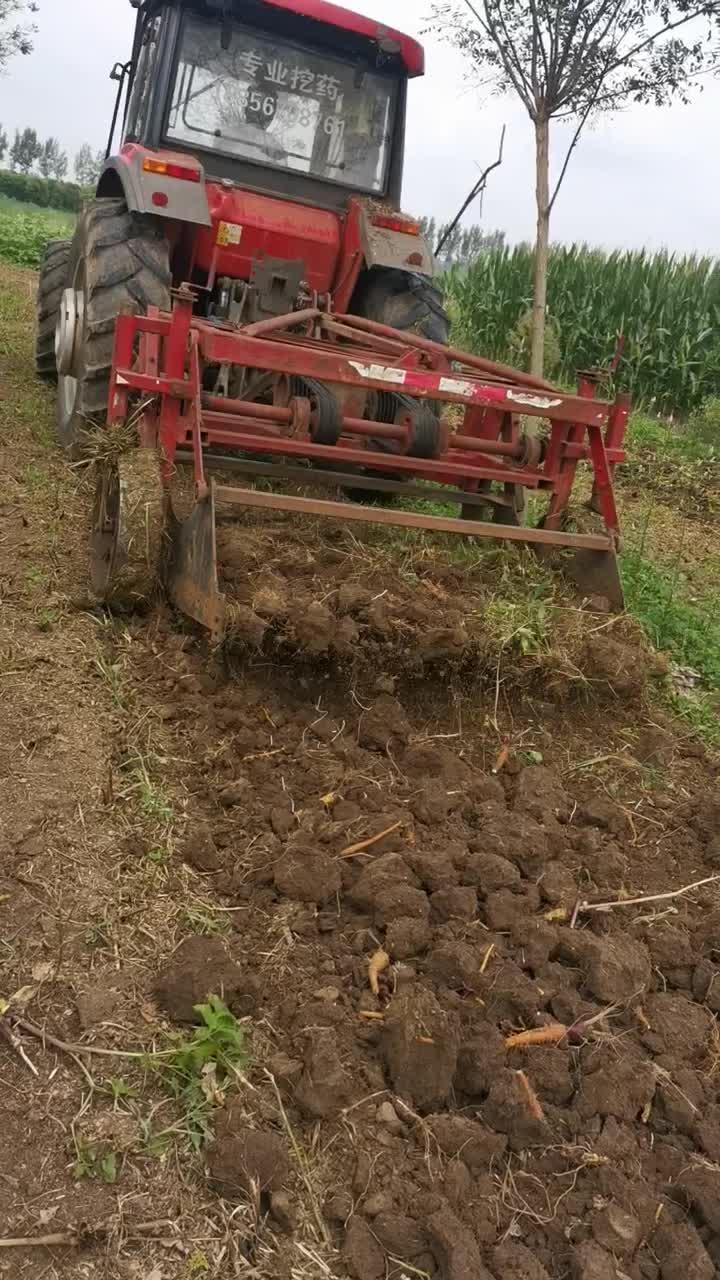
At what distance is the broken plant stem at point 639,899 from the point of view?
8.68ft

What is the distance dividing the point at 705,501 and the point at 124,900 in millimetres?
6692

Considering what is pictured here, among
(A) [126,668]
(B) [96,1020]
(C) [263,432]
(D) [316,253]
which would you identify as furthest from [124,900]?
(D) [316,253]

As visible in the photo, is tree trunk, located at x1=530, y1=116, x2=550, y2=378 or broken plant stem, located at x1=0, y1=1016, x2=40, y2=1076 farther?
tree trunk, located at x1=530, y1=116, x2=550, y2=378

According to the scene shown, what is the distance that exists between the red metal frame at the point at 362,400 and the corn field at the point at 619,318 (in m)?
7.70

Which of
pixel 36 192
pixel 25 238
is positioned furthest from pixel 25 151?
→ pixel 25 238

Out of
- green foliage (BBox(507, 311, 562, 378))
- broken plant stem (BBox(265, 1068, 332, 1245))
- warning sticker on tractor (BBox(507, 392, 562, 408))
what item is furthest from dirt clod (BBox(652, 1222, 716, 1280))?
green foliage (BBox(507, 311, 562, 378))

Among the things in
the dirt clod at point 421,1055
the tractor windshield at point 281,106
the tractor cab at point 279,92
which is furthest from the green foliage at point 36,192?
the dirt clod at point 421,1055

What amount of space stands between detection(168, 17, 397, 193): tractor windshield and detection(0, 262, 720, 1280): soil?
2752 mm

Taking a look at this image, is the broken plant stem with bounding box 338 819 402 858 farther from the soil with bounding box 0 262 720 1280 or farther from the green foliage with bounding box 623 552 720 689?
the green foliage with bounding box 623 552 720 689

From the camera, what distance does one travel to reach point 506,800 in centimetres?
315

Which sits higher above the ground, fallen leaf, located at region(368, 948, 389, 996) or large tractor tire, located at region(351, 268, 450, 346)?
large tractor tire, located at region(351, 268, 450, 346)

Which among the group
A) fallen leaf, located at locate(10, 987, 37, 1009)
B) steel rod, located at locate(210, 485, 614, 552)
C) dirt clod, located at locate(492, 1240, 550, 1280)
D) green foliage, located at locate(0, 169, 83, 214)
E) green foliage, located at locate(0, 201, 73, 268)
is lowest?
dirt clod, located at locate(492, 1240, 550, 1280)

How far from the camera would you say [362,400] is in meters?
4.77

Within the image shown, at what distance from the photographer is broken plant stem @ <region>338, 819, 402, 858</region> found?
2.72m
